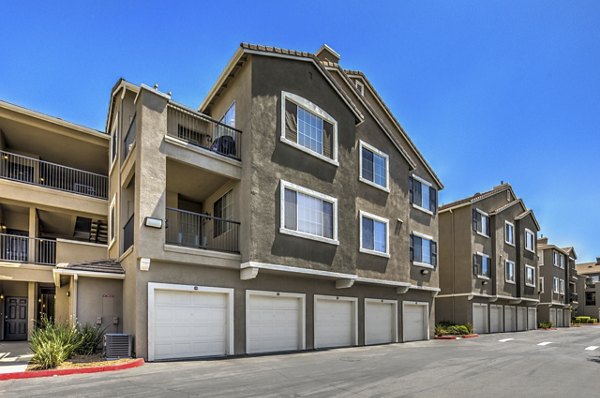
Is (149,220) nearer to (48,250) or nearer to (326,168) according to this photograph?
(326,168)

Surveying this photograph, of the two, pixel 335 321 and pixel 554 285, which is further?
pixel 554 285

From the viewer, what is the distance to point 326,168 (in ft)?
57.0

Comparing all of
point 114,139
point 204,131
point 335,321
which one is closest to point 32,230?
point 114,139

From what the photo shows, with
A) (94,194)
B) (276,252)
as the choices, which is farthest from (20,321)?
(276,252)

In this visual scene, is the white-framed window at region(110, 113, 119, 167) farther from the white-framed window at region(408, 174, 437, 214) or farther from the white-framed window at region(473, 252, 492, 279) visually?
the white-framed window at region(473, 252, 492, 279)

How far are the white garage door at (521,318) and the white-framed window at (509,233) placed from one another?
6558mm

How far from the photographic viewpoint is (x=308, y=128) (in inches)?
675

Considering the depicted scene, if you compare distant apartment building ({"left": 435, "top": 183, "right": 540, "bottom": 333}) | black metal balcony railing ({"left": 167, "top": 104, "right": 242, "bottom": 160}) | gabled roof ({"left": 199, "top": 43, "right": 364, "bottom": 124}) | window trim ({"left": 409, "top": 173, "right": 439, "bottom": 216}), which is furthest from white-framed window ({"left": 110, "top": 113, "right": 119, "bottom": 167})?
distant apartment building ({"left": 435, "top": 183, "right": 540, "bottom": 333})

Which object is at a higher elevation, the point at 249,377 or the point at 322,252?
the point at 322,252

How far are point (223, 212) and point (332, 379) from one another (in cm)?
825

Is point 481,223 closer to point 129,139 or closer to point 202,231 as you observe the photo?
point 202,231

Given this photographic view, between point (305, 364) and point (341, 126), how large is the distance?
32.9 ft

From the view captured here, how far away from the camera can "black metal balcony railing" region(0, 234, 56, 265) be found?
62.5 feet

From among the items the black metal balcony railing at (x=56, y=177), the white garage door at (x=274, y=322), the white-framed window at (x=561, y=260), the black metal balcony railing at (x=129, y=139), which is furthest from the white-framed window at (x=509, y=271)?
the black metal balcony railing at (x=129, y=139)
